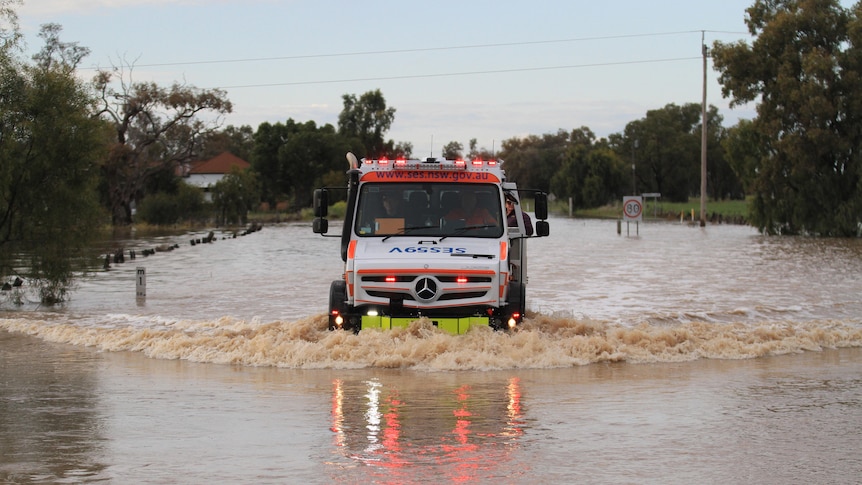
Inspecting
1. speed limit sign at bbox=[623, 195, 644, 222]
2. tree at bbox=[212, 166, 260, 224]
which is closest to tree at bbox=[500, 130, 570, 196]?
tree at bbox=[212, 166, 260, 224]

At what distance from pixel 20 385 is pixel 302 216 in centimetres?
8579

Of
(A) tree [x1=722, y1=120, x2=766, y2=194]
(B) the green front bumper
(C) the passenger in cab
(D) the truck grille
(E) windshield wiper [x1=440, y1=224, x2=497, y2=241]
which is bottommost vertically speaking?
(B) the green front bumper

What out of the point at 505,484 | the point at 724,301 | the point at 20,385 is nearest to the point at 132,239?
the point at 724,301

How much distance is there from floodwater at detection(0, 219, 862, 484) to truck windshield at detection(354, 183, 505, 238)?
1623 millimetres

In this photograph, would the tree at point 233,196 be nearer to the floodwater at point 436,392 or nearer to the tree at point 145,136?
the tree at point 145,136

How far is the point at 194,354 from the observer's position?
15375mm

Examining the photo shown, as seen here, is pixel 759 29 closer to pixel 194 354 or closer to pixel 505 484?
pixel 194 354

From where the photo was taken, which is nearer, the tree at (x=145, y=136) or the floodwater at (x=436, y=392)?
the floodwater at (x=436, y=392)

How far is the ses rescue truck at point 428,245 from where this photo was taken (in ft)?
45.1

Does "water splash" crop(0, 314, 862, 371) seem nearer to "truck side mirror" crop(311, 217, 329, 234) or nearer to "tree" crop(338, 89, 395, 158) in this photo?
"truck side mirror" crop(311, 217, 329, 234)

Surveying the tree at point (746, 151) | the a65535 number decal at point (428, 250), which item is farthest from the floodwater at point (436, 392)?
the tree at point (746, 151)

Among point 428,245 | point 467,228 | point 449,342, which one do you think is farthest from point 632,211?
point 449,342

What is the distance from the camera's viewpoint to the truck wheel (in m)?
14.4

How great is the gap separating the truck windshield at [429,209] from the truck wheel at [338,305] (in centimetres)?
89
